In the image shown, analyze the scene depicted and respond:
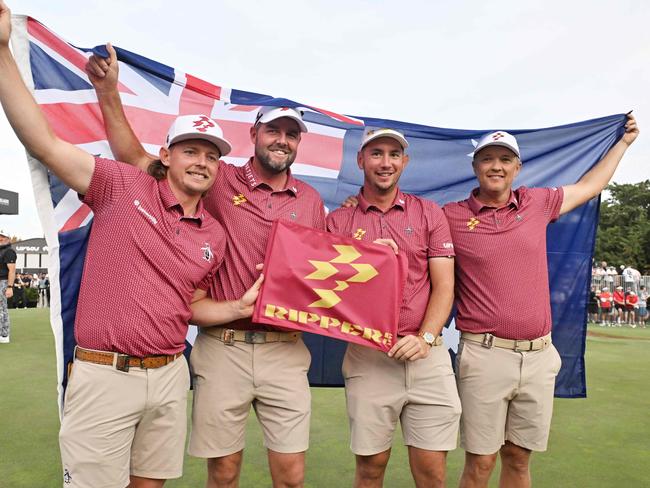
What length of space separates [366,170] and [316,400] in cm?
363

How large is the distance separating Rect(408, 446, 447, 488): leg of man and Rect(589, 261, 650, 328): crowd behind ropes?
16.4 m

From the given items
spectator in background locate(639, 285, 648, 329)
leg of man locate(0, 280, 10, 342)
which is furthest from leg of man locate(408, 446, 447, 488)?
spectator in background locate(639, 285, 648, 329)

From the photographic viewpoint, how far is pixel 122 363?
2539 mm

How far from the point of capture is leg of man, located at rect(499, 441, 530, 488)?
11.4 ft

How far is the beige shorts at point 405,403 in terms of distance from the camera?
3156mm

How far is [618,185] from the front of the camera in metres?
43.7

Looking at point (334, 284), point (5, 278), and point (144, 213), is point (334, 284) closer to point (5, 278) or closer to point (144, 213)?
point (144, 213)

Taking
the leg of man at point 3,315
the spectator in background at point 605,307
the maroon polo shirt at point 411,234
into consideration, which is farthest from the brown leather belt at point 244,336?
the spectator in background at point 605,307

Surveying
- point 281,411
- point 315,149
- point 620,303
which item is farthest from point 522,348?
point 620,303

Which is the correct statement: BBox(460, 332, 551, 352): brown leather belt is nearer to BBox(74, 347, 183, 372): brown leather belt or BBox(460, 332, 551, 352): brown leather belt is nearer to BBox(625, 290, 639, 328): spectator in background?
BBox(74, 347, 183, 372): brown leather belt

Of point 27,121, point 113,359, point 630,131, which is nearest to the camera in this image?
point 27,121

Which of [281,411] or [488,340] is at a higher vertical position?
[488,340]

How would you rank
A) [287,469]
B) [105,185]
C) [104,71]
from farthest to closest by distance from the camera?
[104,71] → [287,469] → [105,185]

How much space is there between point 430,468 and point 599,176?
2.52 metres
